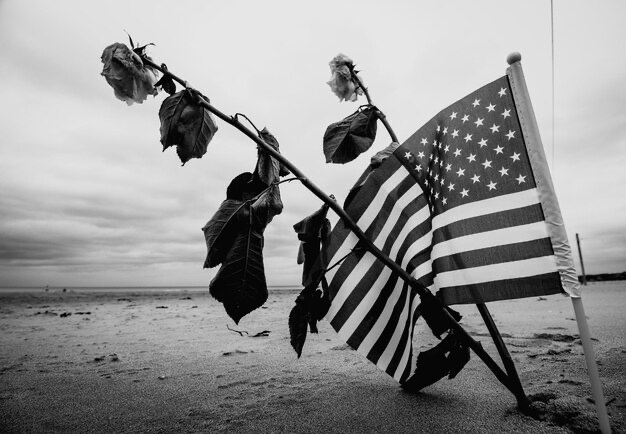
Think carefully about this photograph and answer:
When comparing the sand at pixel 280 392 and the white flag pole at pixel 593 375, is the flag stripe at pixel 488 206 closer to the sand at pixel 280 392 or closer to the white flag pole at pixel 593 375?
the white flag pole at pixel 593 375

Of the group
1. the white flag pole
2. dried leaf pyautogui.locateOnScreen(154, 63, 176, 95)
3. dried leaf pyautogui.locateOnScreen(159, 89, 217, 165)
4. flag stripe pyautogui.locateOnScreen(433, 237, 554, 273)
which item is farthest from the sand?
dried leaf pyautogui.locateOnScreen(154, 63, 176, 95)

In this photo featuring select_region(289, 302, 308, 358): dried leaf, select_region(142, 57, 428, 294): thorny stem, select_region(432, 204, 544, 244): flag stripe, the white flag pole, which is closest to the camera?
the white flag pole

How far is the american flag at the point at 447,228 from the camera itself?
1.30m

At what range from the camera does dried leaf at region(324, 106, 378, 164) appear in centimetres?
143

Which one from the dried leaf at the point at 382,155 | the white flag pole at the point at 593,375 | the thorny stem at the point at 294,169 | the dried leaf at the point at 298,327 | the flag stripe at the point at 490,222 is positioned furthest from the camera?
the dried leaf at the point at 382,155

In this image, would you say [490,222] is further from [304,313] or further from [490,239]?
[304,313]

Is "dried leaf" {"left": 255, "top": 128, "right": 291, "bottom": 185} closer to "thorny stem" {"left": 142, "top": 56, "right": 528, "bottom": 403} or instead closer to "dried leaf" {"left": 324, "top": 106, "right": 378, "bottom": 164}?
"thorny stem" {"left": 142, "top": 56, "right": 528, "bottom": 403}

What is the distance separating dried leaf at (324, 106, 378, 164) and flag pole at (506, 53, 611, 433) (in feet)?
1.96

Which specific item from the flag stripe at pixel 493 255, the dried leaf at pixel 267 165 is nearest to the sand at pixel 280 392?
the flag stripe at pixel 493 255

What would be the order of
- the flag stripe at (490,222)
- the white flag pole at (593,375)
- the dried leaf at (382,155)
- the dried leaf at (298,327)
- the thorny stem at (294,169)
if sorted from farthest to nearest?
the dried leaf at (382,155) < the dried leaf at (298,327) < the flag stripe at (490,222) < the thorny stem at (294,169) < the white flag pole at (593,375)

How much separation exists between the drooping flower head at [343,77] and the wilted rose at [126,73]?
0.87 metres

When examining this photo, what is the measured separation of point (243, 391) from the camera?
6.06ft

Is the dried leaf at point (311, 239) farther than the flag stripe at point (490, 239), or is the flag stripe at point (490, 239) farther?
the dried leaf at point (311, 239)

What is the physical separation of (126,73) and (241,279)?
0.81 metres
